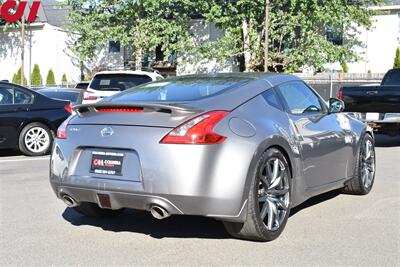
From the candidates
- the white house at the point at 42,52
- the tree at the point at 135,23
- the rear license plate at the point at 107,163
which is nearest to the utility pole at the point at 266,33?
the tree at the point at 135,23

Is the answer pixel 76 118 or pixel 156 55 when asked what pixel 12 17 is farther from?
pixel 76 118

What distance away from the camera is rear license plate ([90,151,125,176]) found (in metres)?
4.62

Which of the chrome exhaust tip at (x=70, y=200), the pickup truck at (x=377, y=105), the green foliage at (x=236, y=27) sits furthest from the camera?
the green foliage at (x=236, y=27)

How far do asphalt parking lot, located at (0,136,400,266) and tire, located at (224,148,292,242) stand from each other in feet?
0.36

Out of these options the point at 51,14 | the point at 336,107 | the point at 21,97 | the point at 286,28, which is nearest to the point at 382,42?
the point at 286,28

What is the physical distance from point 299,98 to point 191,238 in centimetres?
188

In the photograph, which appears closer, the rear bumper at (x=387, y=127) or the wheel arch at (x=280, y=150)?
the wheel arch at (x=280, y=150)

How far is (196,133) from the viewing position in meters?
4.42

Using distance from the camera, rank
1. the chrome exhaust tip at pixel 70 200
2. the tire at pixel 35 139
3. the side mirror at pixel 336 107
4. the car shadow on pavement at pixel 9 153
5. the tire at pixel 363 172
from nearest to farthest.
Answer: the chrome exhaust tip at pixel 70 200
the side mirror at pixel 336 107
the tire at pixel 363 172
the tire at pixel 35 139
the car shadow on pavement at pixel 9 153

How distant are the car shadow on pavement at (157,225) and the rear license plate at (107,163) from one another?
0.80 meters

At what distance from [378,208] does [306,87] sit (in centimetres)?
152

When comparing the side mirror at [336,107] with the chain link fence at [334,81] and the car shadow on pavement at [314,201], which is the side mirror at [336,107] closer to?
the car shadow on pavement at [314,201]

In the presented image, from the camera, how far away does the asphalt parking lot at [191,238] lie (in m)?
4.38

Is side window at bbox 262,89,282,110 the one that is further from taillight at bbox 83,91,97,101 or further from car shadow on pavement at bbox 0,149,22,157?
car shadow on pavement at bbox 0,149,22,157
